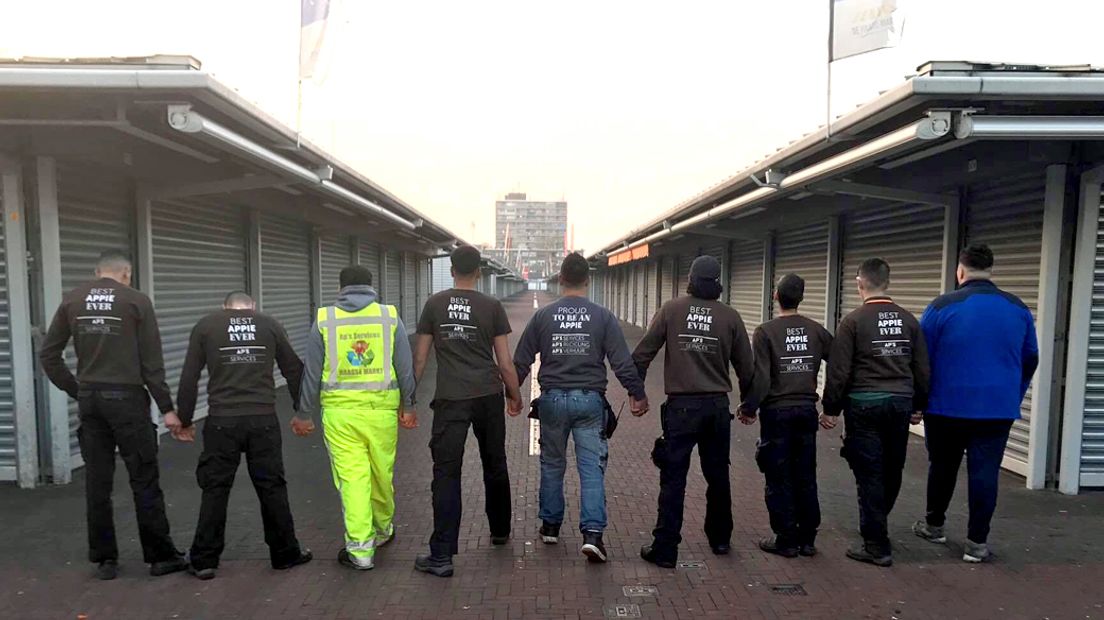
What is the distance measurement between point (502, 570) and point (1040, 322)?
190 inches

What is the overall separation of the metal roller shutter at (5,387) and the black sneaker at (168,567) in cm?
256

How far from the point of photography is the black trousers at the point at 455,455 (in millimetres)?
4031

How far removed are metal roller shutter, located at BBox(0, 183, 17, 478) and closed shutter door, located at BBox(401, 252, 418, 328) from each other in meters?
16.0

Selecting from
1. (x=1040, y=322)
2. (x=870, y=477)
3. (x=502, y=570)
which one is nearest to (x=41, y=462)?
(x=502, y=570)

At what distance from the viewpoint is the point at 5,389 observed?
18.2ft

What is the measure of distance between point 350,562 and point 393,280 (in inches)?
677

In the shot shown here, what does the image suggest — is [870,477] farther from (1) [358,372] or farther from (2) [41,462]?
(2) [41,462]

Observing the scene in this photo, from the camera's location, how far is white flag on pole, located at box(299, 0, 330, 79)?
22.3 feet

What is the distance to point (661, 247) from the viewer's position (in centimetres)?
1959

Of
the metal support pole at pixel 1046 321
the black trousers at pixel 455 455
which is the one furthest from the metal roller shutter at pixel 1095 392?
the black trousers at pixel 455 455

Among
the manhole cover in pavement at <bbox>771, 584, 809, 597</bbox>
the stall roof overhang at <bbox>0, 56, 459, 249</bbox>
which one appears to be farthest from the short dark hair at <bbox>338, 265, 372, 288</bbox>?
the manhole cover in pavement at <bbox>771, 584, 809, 597</bbox>

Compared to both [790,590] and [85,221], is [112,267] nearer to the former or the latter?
[85,221]

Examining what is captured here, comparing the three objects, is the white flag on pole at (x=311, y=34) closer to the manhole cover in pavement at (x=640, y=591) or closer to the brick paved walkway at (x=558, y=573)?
the brick paved walkway at (x=558, y=573)

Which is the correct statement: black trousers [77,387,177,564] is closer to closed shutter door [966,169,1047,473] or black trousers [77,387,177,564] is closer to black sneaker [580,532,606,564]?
black sneaker [580,532,606,564]
